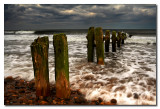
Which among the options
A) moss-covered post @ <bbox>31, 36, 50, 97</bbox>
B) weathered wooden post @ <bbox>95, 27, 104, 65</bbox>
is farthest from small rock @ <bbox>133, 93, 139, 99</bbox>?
weathered wooden post @ <bbox>95, 27, 104, 65</bbox>

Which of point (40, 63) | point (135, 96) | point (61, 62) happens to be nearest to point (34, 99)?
point (40, 63)

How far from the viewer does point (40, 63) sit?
3.19m

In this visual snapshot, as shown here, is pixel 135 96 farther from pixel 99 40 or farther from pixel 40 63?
pixel 99 40

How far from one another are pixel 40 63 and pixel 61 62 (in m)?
0.45

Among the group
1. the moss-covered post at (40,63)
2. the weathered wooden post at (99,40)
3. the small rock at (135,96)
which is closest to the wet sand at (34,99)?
the moss-covered post at (40,63)

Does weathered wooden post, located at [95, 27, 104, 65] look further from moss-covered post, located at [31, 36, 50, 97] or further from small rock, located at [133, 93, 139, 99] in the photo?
moss-covered post, located at [31, 36, 50, 97]

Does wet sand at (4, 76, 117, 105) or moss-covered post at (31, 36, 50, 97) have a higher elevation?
moss-covered post at (31, 36, 50, 97)

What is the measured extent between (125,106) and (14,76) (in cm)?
387

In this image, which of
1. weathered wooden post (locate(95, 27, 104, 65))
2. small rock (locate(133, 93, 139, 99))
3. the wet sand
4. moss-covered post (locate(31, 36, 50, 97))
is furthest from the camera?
weathered wooden post (locate(95, 27, 104, 65))

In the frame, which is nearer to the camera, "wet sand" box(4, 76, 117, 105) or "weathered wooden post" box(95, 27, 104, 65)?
"wet sand" box(4, 76, 117, 105)

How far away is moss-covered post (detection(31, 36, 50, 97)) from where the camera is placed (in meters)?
3.12

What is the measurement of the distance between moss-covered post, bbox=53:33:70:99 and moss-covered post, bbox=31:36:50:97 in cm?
25

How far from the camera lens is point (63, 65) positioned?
3.20 m
